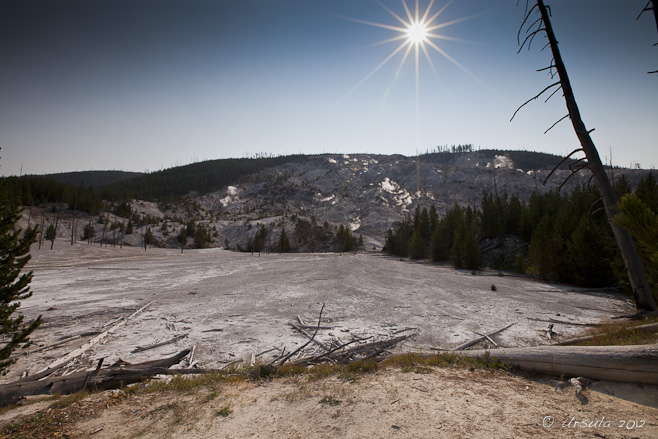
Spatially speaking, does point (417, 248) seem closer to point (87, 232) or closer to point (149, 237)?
point (149, 237)

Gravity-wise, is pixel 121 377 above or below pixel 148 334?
above

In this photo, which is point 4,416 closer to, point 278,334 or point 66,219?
point 278,334

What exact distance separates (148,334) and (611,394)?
44.0 ft

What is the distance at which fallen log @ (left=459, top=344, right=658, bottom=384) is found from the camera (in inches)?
193

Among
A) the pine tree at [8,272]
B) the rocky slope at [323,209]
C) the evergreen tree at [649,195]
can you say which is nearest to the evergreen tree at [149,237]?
the rocky slope at [323,209]

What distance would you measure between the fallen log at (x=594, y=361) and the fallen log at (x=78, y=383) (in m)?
9.01

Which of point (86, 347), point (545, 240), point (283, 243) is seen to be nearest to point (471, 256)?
point (545, 240)

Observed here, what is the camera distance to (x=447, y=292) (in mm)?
20672

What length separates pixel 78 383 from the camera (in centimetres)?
660

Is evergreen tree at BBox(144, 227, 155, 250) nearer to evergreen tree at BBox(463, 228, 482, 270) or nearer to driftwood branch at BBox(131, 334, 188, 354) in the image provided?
evergreen tree at BBox(463, 228, 482, 270)

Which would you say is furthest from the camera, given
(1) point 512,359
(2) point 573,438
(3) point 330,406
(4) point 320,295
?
(4) point 320,295

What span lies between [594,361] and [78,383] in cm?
1114

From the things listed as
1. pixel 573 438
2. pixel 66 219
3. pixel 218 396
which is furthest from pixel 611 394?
pixel 66 219

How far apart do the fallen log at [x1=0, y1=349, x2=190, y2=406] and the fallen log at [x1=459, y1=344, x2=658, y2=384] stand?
9010 mm
